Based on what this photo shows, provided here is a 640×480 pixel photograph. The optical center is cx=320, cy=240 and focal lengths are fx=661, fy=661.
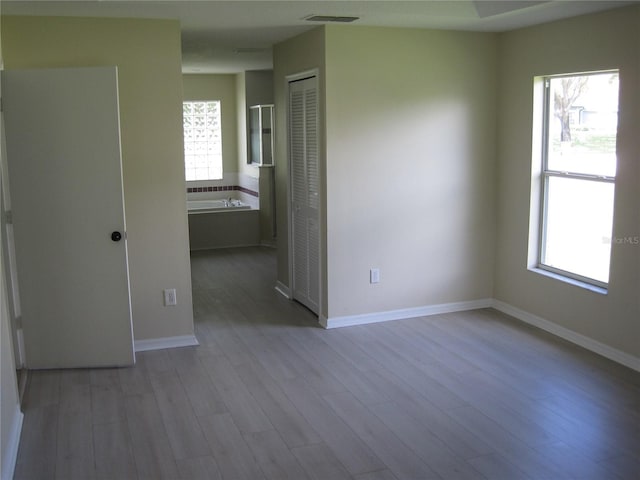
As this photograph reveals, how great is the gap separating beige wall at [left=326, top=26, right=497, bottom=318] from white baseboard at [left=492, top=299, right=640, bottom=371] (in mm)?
355

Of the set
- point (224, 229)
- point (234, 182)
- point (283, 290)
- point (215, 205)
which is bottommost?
point (283, 290)

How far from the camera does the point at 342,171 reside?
502 centimetres

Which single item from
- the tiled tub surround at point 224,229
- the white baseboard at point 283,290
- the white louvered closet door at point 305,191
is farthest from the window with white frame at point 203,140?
the white louvered closet door at point 305,191

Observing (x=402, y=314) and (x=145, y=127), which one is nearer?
(x=145, y=127)

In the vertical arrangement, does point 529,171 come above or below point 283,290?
above

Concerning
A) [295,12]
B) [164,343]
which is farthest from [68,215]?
[295,12]

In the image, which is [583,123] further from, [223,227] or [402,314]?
[223,227]

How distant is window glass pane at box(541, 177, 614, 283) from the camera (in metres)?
4.57

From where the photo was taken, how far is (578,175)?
4777mm

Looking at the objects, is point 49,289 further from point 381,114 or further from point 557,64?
point 557,64

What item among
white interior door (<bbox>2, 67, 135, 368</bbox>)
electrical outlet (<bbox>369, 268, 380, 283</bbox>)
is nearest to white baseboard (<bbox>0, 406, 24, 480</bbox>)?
white interior door (<bbox>2, 67, 135, 368</bbox>)

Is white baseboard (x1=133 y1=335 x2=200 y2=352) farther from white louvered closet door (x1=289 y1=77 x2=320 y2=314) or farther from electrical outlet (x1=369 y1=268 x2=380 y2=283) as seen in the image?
electrical outlet (x1=369 y1=268 x2=380 y2=283)

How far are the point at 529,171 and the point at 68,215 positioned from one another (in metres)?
3.40

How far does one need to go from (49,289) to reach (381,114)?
2696 millimetres
